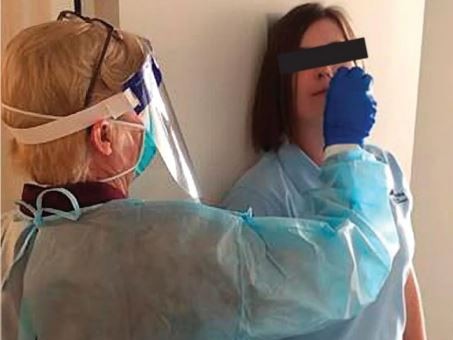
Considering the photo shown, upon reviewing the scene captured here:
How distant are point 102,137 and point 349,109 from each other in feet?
1.20

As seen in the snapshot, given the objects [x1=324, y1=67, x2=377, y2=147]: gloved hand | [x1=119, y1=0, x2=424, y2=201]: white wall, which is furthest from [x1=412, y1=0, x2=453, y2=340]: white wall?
[x1=324, y1=67, x2=377, y2=147]: gloved hand

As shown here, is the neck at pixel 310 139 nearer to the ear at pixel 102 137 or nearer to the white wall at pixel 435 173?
the ear at pixel 102 137

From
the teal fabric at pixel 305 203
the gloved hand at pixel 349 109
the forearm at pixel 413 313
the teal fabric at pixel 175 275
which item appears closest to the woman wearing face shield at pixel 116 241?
the teal fabric at pixel 175 275

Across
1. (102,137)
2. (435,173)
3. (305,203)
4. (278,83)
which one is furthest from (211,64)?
(435,173)

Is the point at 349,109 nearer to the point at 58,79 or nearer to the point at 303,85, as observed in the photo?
the point at 303,85

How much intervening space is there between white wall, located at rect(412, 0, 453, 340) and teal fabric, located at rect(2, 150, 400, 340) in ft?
4.54

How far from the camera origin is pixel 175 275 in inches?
33.9

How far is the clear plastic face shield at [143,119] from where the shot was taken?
88 cm

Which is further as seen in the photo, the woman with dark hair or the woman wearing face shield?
the woman with dark hair

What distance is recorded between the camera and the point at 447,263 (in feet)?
7.48

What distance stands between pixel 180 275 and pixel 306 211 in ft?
1.04

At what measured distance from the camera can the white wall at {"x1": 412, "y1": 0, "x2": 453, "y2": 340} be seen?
7.09 feet

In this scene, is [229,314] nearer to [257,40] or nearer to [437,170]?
[257,40]

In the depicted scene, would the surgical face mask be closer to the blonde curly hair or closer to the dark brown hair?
the blonde curly hair
